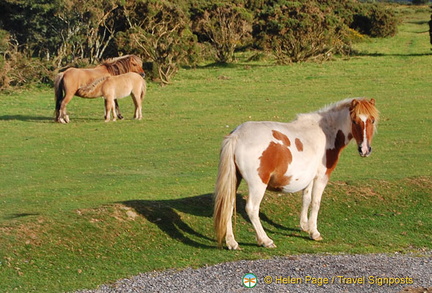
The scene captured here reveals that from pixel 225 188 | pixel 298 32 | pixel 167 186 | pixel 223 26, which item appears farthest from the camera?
pixel 223 26

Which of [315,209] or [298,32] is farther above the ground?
[315,209]

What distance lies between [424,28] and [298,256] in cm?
4815

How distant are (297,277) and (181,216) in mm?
2884

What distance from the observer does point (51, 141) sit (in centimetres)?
2033

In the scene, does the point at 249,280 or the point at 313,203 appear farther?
the point at 313,203

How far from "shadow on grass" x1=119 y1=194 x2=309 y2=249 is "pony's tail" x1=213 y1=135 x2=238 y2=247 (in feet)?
1.89

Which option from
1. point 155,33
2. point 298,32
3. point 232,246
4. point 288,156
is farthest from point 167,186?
point 298,32

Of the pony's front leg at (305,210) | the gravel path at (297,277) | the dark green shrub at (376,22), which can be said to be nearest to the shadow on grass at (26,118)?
the pony's front leg at (305,210)

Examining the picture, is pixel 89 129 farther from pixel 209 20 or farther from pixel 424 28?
pixel 424 28

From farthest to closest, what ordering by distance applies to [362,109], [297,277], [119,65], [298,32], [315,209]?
[298,32]
[119,65]
[315,209]
[362,109]
[297,277]

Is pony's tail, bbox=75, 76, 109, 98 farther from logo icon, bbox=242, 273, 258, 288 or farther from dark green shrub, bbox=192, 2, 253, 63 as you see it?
logo icon, bbox=242, 273, 258, 288

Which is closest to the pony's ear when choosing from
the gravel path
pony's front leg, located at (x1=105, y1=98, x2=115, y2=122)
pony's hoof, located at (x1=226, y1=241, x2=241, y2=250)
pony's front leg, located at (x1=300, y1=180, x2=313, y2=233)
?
pony's front leg, located at (x1=300, y1=180, x2=313, y2=233)

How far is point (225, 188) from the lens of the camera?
32.7 ft

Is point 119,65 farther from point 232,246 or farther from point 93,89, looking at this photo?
point 232,246
